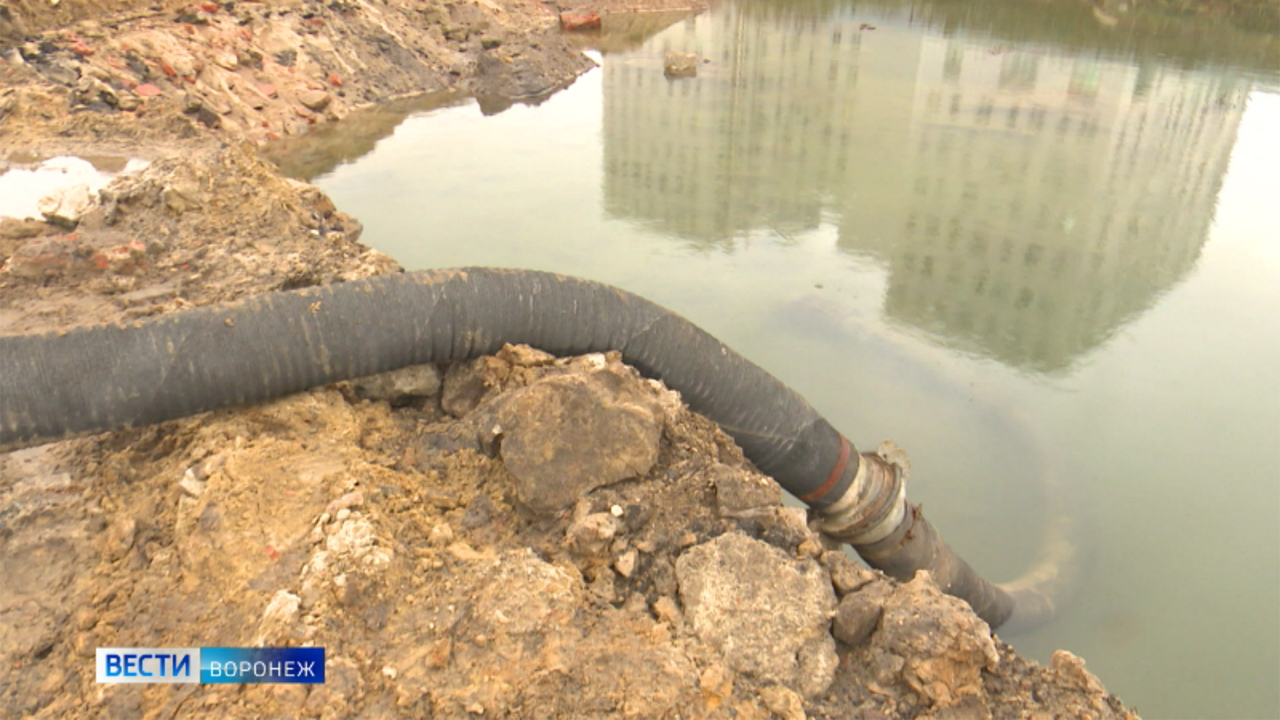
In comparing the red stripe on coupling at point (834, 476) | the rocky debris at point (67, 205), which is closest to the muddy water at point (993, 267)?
the red stripe on coupling at point (834, 476)

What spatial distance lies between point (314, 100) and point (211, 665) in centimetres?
1041

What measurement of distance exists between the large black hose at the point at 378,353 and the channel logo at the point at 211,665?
102cm

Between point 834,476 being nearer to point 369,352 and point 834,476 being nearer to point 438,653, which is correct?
point 369,352

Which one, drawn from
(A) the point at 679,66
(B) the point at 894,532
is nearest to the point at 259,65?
(A) the point at 679,66

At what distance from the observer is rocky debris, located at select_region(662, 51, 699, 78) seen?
48.9 feet

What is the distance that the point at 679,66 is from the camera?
1496cm

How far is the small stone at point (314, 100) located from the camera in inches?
425

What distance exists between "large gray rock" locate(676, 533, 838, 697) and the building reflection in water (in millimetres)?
4661

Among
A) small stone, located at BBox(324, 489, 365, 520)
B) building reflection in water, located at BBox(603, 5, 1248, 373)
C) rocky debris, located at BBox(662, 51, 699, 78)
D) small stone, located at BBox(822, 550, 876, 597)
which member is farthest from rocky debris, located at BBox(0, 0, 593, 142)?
small stone, located at BBox(822, 550, 876, 597)

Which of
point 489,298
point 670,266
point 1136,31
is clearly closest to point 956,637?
point 489,298

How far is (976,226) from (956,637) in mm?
6845

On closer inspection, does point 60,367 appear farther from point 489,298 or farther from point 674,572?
point 674,572

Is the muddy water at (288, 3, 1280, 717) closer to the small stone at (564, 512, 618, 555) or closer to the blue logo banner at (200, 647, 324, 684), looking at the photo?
the small stone at (564, 512, 618, 555)

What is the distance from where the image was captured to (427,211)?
25.8 ft
